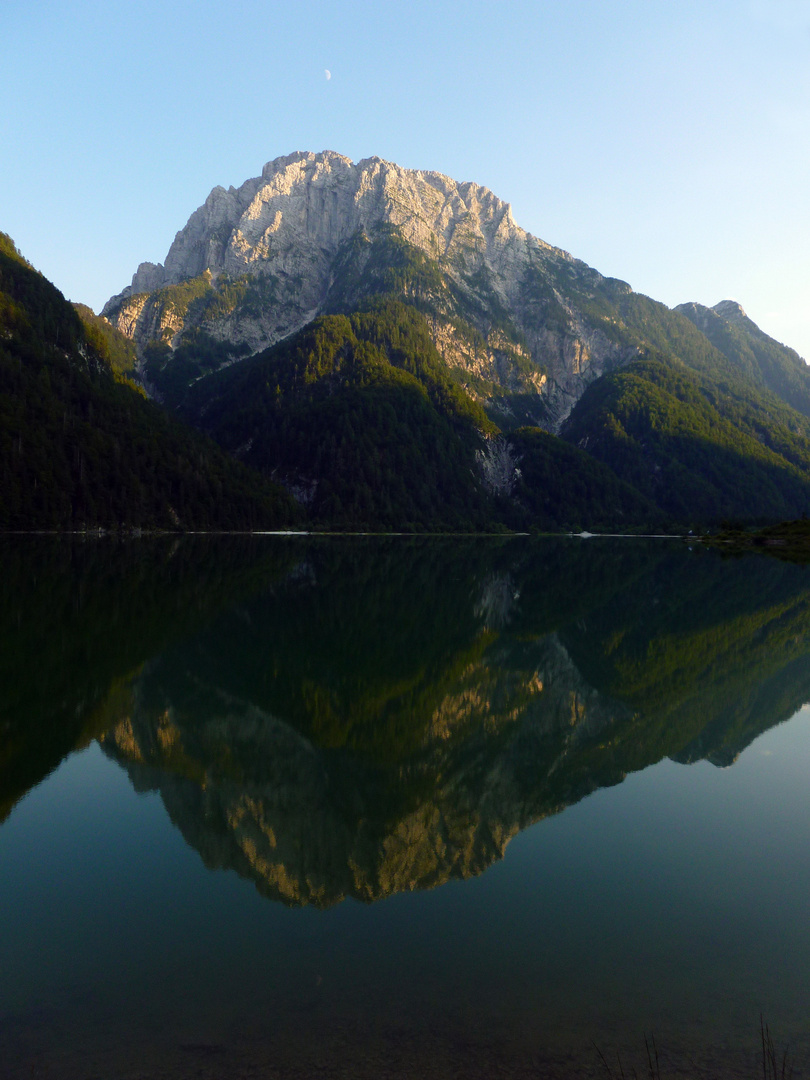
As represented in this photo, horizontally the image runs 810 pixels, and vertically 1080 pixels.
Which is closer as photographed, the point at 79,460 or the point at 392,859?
the point at 392,859

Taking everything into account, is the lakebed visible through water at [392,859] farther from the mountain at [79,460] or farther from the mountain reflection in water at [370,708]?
the mountain at [79,460]

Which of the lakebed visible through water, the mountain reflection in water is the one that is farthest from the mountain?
the lakebed visible through water

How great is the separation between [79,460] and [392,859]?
17658cm

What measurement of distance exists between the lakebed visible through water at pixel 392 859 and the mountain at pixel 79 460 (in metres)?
139

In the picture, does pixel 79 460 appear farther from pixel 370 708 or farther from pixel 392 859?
pixel 392 859

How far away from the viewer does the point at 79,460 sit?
6565 inches

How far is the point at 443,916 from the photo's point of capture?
1023 centimetres

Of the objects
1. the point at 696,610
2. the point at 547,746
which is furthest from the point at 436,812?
the point at 696,610

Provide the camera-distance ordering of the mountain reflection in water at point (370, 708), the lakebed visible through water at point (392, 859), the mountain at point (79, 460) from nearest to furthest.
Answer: the lakebed visible through water at point (392, 859) < the mountain reflection in water at point (370, 708) < the mountain at point (79, 460)

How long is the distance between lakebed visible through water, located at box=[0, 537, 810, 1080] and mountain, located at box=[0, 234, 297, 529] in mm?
138719

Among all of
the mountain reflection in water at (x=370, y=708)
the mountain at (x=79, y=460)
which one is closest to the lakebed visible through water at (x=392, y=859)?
the mountain reflection in water at (x=370, y=708)

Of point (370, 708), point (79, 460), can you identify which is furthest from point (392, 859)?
point (79, 460)

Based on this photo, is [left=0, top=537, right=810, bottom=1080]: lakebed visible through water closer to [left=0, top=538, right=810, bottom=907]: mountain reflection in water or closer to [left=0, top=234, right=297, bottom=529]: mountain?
[left=0, top=538, right=810, bottom=907]: mountain reflection in water

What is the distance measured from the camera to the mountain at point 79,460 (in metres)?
150
